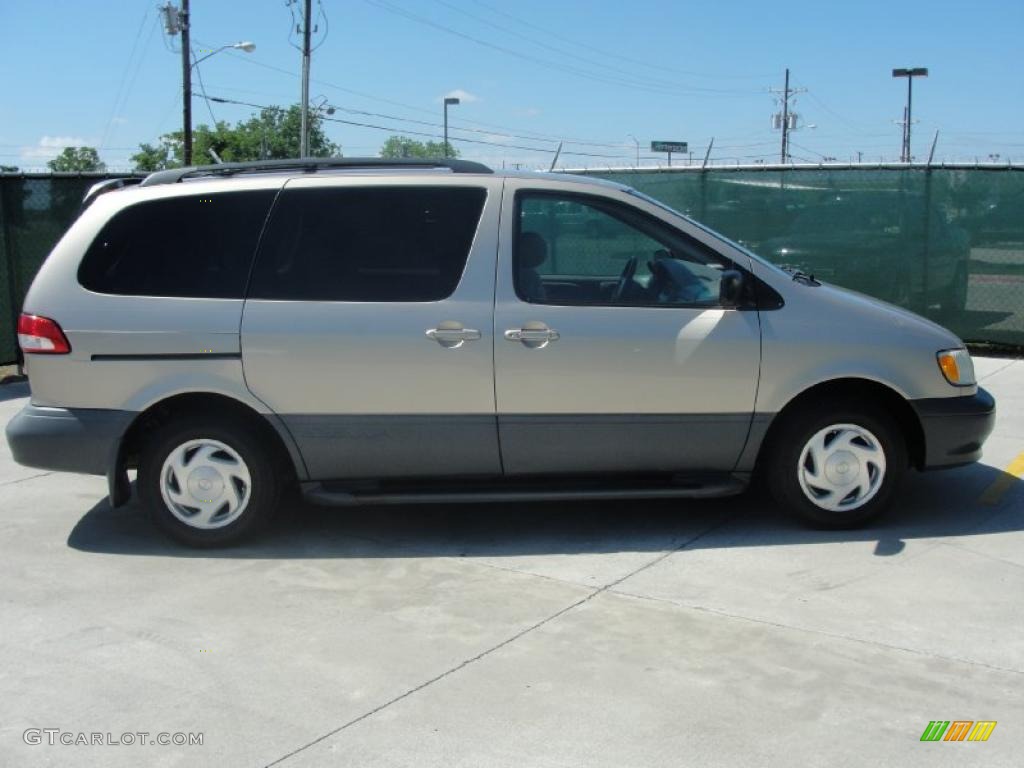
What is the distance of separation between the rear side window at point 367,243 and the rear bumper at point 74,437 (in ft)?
3.13

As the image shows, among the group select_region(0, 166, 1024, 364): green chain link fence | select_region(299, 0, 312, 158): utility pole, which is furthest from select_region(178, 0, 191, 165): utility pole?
select_region(0, 166, 1024, 364): green chain link fence

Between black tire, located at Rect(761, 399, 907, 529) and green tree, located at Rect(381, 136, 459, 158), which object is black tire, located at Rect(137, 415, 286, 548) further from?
green tree, located at Rect(381, 136, 459, 158)

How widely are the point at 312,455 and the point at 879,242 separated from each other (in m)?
8.34

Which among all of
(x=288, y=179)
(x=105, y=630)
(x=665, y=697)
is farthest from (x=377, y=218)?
(x=665, y=697)

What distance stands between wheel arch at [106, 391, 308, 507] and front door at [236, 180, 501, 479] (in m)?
0.07

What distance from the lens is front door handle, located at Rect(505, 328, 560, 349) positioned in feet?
16.5

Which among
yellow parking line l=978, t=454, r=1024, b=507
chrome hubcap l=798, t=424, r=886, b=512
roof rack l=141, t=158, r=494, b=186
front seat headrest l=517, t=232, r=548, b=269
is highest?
roof rack l=141, t=158, r=494, b=186

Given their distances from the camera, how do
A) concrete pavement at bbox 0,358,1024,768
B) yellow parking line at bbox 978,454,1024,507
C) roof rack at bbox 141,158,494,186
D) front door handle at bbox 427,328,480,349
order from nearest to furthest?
concrete pavement at bbox 0,358,1024,768 < front door handle at bbox 427,328,480,349 < roof rack at bbox 141,158,494,186 < yellow parking line at bbox 978,454,1024,507

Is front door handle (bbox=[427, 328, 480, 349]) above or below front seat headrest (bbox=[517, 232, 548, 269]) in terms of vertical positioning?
below

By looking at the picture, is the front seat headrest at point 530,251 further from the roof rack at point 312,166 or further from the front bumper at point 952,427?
the front bumper at point 952,427

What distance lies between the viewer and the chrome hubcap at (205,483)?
17.0ft

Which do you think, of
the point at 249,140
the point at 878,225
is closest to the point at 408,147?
the point at 249,140

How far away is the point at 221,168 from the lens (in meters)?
5.50

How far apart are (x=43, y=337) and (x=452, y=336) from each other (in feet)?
6.66
